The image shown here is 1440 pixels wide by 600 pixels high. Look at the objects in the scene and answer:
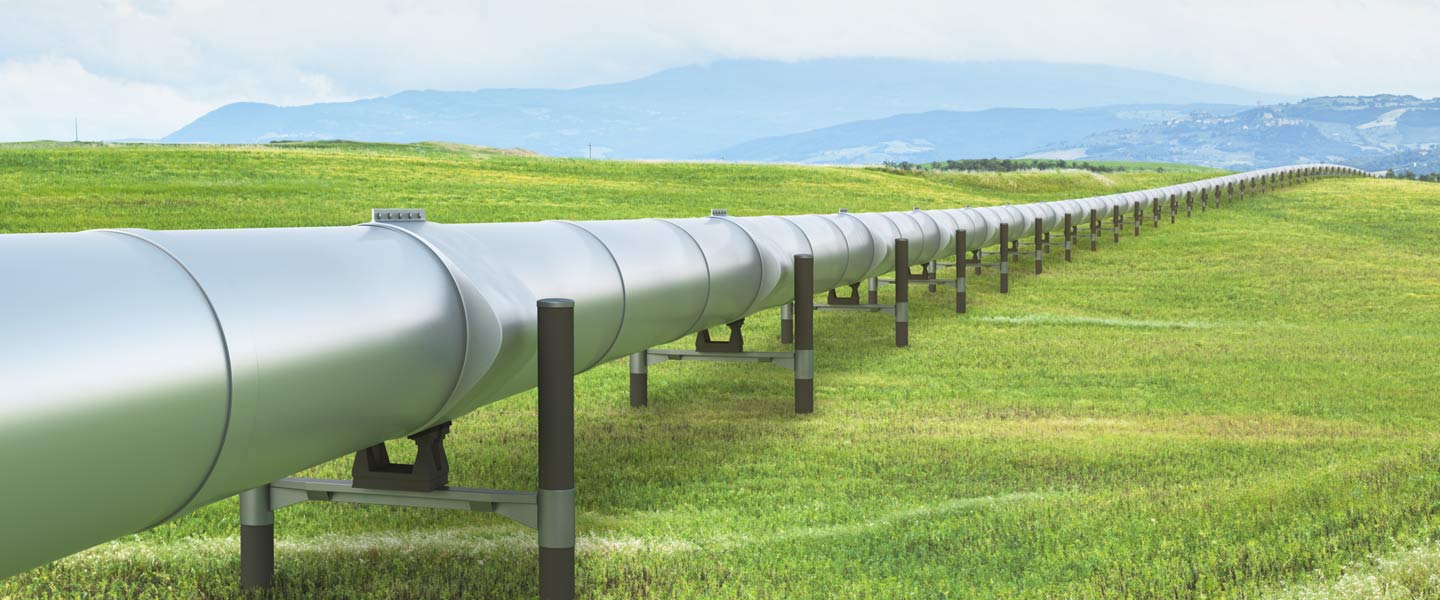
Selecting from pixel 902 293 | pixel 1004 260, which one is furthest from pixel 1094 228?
pixel 902 293

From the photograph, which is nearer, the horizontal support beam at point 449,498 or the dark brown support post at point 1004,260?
the horizontal support beam at point 449,498

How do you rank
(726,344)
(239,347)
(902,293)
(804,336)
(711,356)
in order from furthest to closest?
(902,293) < (726,344) < (804,336) < (711,356) < (239,347)

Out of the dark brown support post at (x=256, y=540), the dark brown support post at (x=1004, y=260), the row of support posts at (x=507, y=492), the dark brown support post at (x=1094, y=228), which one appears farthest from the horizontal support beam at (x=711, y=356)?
the dark brown support post at (x=1094, y=228)

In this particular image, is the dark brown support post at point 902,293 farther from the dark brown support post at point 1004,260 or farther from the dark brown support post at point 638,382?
the dark brown support post at point 1004,260

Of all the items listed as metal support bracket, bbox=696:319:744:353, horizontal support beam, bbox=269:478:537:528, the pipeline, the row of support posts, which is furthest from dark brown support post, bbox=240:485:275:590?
metal support bracket, bbox=696:319:744:353

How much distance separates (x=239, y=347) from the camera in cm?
368

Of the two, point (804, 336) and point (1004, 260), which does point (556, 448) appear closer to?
point (804, 336)

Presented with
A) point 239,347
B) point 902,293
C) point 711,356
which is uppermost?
point 239,347

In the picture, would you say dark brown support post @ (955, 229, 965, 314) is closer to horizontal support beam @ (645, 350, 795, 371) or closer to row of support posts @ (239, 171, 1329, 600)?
horizontal support beam @ (645, 350, 795, 371)

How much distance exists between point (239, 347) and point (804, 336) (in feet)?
22.9

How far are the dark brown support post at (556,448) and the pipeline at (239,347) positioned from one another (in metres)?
0.21

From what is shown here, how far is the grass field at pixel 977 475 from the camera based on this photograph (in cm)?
566

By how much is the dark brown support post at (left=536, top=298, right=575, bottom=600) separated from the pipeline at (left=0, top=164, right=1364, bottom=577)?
0.21 meters

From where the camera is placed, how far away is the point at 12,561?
10.6ft
